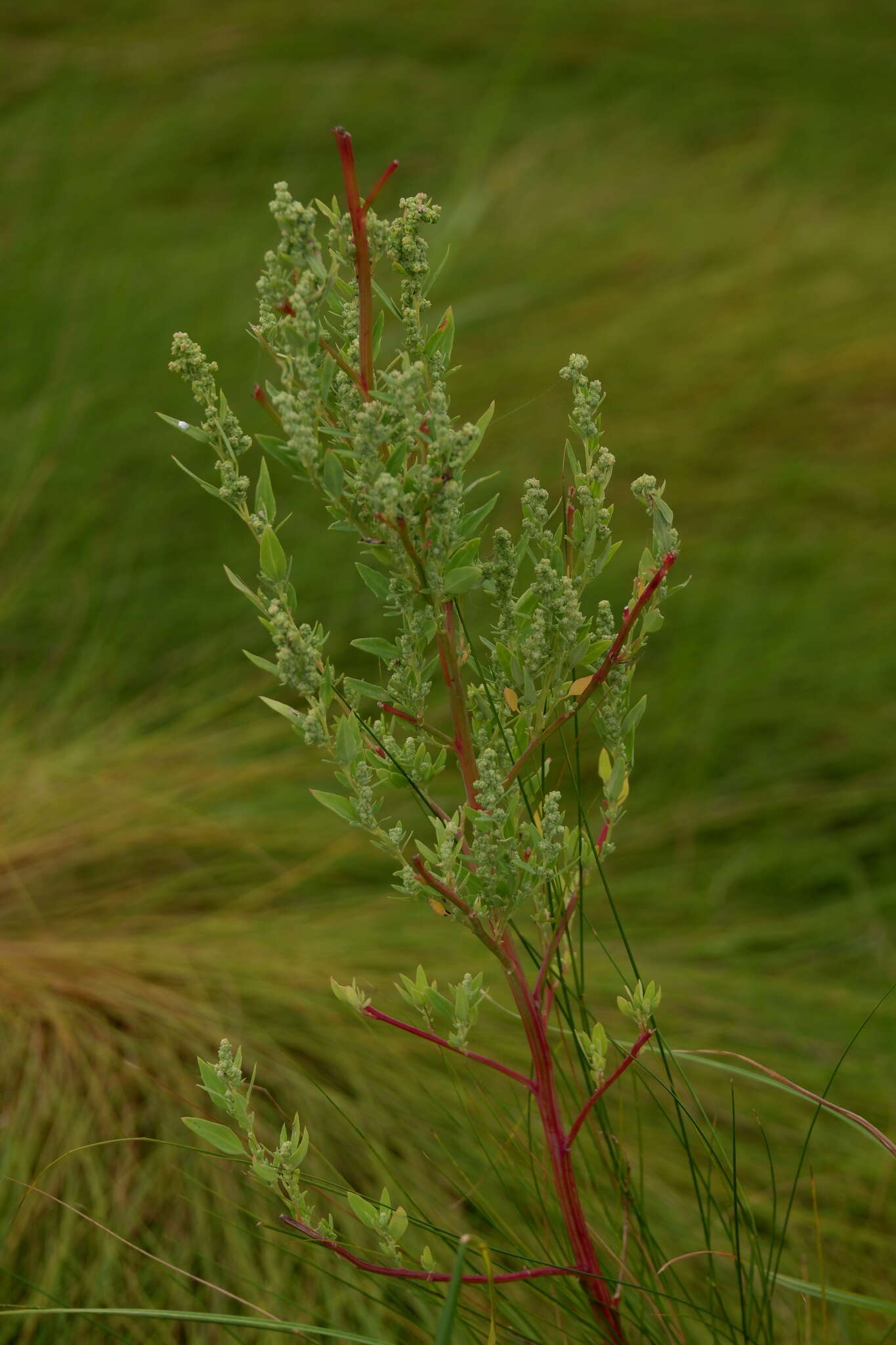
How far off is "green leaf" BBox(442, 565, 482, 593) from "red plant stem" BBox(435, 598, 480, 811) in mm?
19

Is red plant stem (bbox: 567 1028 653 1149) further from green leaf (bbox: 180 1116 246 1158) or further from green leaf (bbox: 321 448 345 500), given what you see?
green leaf (bbox: 321 448 345 500)

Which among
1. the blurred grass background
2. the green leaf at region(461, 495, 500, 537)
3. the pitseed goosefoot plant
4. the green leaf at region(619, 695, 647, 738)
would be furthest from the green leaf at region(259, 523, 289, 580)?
the blurred grass background

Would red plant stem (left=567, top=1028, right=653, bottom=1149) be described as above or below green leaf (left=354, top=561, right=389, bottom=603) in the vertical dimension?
below

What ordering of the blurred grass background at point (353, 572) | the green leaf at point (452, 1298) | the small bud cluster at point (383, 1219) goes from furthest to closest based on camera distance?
the blurred grass background at point (353, 572), the small bud cluster at point (383, 1219), the green leaf at point (452, 1298)

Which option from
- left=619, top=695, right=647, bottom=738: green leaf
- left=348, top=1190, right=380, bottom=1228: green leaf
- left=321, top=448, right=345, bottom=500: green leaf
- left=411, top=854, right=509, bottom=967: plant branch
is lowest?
left=348, top=1190, right=380, bottom=1228: green leaf

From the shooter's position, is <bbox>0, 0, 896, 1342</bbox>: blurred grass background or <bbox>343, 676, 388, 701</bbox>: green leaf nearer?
<bbox>343, 676, 388, 701</bbox>: green leaf

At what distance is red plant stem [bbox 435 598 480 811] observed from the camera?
70 cm

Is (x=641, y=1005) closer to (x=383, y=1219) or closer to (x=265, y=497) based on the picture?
(x=383, y=1219)

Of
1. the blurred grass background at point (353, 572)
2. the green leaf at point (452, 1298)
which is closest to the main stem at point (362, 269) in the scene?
the green leaf at point (452, 1298)

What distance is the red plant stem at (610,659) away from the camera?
703 millimetres

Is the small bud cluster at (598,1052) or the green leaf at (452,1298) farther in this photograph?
the small bud cluster at (598,1052)

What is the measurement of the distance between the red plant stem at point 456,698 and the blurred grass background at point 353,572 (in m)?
0.35

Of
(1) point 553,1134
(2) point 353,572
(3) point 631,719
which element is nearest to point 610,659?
(3) point 631,719

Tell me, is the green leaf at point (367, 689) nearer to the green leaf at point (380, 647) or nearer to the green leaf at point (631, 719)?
the green leaf at point (380, 647)
